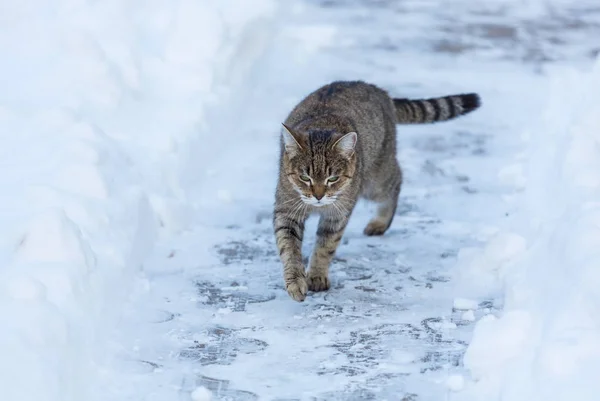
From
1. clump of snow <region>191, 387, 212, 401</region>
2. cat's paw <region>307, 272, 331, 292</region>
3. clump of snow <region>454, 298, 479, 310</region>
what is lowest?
cat's paw <region>307, 272, 331, 292</region>

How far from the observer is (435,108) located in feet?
22.2

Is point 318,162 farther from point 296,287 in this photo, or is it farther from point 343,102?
point 343,102

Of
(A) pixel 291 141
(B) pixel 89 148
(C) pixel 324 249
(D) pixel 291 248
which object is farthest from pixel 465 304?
(B) pixel 89 148

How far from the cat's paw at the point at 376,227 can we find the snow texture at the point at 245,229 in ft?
0.25

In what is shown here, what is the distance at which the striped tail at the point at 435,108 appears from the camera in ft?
22.1

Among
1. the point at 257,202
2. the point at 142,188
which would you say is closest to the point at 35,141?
the point at 142,188

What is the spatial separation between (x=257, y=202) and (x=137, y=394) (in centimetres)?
264

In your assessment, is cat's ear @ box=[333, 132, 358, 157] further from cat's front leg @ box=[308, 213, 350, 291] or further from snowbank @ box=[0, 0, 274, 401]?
snowbank @ box=[0, 0, 274, 401]

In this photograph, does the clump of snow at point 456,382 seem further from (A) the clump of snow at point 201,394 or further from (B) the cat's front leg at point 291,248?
(B) the cat's front leg at point 291,248

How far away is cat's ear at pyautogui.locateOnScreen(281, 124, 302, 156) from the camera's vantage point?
545 centimetres

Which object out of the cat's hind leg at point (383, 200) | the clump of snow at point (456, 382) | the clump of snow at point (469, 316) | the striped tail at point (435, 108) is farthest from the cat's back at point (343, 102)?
the clump of snow at point (456, 382)

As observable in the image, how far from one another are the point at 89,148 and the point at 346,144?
4.66 ft

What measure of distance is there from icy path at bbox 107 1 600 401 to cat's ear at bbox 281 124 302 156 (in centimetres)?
71

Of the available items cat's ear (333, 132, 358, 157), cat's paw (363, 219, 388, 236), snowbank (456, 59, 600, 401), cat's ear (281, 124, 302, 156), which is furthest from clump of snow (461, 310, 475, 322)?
cat's paw (363, 219, 388, 236)
